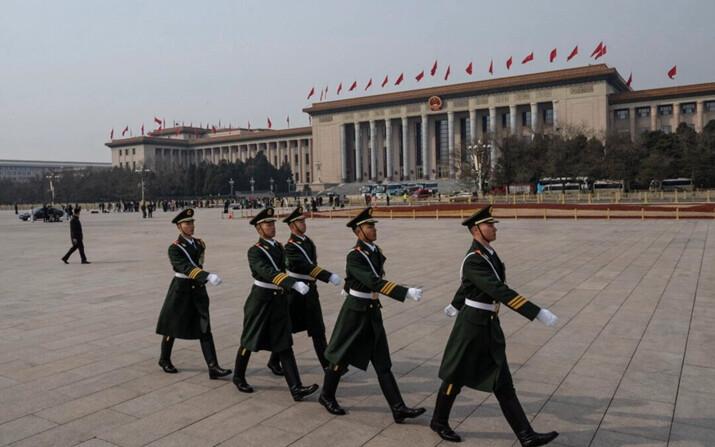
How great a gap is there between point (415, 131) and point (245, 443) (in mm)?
81859

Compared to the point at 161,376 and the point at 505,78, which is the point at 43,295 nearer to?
the point at 161,376

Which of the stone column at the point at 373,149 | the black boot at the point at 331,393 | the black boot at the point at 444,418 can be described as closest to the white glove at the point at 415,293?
the black boot at the point at 444,418

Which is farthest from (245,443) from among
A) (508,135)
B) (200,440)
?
(508,135)

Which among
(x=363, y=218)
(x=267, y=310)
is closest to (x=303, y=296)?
(x=267, y=310)

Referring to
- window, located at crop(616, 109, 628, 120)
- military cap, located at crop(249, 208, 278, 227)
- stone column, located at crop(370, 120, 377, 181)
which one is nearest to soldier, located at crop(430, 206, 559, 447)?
military cap, located at crop(249, 208, 278, 227)

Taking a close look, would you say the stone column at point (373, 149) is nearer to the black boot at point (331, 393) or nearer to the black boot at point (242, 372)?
the black boot at point (242, 372)

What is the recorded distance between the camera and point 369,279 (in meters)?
4.34

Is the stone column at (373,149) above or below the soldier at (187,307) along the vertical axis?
above

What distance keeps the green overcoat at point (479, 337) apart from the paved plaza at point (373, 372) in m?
0.49

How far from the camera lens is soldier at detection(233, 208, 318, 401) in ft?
15.9

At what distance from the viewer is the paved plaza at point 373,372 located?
4230 mm

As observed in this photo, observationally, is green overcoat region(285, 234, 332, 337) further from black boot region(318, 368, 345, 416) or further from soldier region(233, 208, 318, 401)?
black boot region(318, 368, 345, 416)

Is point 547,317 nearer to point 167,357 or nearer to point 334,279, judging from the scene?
point 334,279

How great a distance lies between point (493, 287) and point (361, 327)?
1092 millimetres
